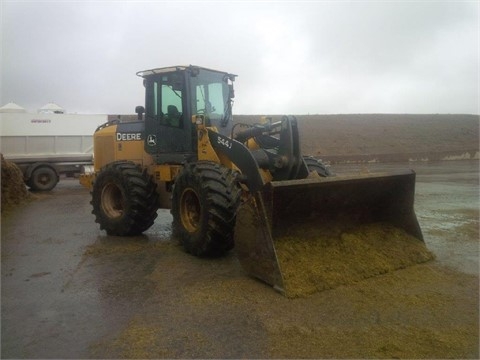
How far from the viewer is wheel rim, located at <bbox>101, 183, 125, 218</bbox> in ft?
26.0

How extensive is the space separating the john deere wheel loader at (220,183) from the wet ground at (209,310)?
493 millimetres

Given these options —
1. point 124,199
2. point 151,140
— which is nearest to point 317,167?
point 151,140

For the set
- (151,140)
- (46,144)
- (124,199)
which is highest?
(46,144)

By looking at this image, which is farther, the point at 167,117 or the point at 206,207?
the point at 167,117

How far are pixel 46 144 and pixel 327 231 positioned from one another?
541 inches

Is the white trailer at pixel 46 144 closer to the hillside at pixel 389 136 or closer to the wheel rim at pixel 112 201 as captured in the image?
the wheel rim at pixel 112 201

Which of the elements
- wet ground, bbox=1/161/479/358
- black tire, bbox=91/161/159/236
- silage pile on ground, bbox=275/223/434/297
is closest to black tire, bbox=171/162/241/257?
wet ground, bbox=1/161/479/358

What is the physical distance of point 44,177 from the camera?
15797mm

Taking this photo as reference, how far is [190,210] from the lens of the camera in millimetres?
6223

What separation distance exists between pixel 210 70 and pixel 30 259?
13.7ft

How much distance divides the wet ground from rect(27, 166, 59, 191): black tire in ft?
32.1

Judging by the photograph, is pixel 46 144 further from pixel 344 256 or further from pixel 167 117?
pixel 344 256

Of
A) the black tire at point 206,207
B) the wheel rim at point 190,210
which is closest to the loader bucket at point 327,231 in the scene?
the black tire at point 206,207

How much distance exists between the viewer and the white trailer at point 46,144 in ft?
50.8
